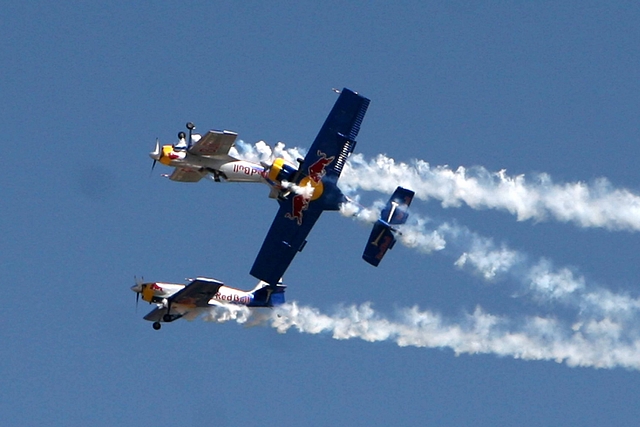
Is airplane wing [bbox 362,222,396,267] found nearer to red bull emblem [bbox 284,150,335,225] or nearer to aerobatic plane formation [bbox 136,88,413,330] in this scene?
aerobatic plane formation [bbox 136,88,413,330]

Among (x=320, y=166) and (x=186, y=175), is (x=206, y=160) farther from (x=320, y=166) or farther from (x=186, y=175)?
(x=320, y=166)

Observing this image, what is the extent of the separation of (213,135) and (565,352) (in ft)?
49.0

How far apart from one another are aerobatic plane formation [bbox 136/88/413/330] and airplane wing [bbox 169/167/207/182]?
0.03 m

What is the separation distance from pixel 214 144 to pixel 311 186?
4.55m

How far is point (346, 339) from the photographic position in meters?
53.8

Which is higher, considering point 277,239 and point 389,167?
point 389,167

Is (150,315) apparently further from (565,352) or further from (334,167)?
(565,352)

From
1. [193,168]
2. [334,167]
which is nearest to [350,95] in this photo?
[334,167]

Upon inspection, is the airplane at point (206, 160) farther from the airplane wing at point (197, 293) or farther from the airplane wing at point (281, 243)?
the airplane wing at point (197, 293)

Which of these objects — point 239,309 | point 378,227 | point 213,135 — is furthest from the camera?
point 239,309

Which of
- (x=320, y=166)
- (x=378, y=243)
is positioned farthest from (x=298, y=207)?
(x=378, y=243)

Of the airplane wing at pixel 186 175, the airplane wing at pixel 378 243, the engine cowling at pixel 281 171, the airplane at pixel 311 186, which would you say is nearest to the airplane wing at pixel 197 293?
the airplane at pixel 311 186

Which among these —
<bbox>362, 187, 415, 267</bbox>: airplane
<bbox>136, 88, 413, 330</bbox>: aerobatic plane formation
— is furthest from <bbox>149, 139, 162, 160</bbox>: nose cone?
<bbox>362, 187, 415, 267</bbox>: airplane

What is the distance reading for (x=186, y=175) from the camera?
50094mm
